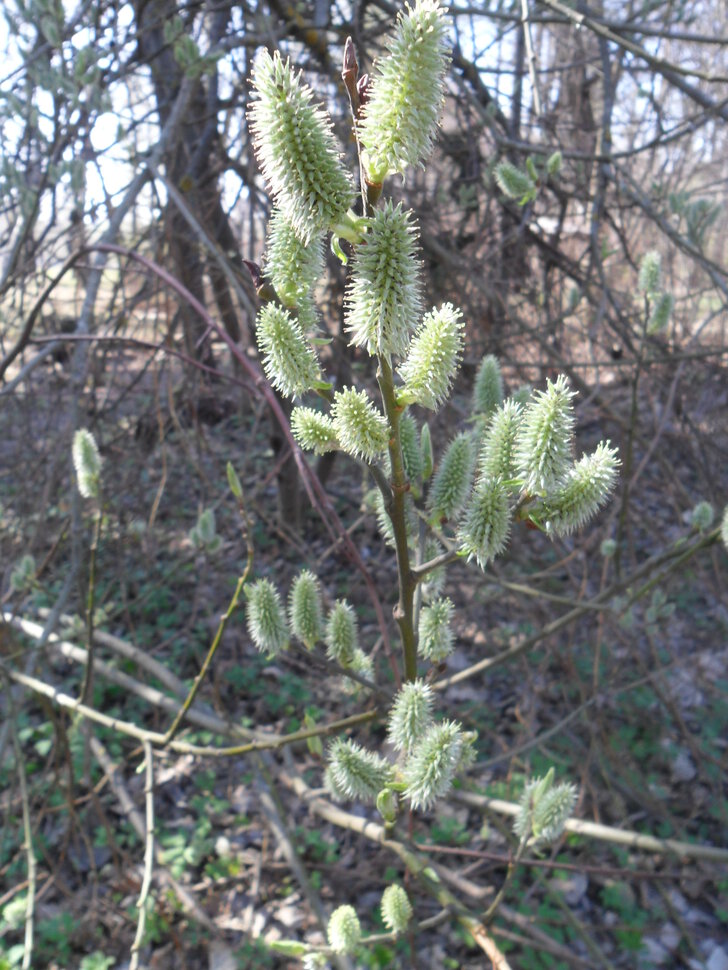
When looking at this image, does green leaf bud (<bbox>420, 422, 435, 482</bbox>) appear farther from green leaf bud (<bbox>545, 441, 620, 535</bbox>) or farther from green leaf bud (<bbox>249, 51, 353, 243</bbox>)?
green leaf bud (<bbox>249, 51, 353, 243</bbox>)

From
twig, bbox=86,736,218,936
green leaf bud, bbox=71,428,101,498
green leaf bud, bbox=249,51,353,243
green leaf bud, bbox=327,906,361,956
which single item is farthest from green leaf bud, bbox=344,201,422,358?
twig, bbox=86,736,218,936

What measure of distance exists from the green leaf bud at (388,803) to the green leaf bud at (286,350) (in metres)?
0.70

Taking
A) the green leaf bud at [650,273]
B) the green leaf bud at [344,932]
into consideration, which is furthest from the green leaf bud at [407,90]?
the green leaf bud at [650,273]

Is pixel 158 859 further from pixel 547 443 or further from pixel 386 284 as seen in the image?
pixel 386 284

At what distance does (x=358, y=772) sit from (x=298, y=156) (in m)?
1.04

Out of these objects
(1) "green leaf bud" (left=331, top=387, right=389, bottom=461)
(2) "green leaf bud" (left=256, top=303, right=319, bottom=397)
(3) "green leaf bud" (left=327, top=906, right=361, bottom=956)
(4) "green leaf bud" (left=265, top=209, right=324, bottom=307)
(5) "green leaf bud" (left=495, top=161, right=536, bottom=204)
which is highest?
(5) "green leaf bud" (left=495, top=161, right=536, bottom=204)

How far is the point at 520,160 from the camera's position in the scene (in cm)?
386

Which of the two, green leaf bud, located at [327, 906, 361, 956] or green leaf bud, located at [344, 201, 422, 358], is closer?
green leaf bud, located at [344, 201, 422, 358]

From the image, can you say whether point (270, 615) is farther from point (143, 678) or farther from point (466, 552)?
point (143, 678)

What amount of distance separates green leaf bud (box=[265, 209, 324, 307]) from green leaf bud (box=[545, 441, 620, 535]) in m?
0.44

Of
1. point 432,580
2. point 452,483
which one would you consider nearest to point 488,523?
point 452,483

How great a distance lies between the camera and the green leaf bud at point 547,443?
103 cm

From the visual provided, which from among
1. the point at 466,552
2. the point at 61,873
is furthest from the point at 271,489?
the point at 466,552

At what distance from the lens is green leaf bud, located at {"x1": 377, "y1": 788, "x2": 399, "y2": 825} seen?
131 centimetres
